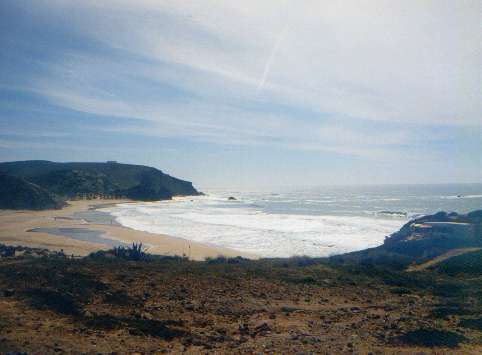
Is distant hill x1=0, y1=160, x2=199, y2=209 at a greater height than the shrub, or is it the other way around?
distant hill x1=0, y1=160, x2=199, y2=209

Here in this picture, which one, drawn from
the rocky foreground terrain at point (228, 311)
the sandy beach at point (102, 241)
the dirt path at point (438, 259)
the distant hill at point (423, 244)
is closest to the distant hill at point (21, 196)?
the sandy beach at point (102, 241)

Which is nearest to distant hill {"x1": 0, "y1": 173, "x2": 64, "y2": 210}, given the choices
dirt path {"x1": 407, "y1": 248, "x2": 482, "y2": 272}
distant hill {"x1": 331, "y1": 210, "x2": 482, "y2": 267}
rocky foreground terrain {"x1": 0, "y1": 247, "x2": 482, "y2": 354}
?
rocky foreground terrain {"x1": 0, "y1": 247, "x2": 482, "y2": 354}

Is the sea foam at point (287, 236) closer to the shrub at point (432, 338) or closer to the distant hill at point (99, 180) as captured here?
the shrub at point (432, 338)

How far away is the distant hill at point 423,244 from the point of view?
59.9 ft

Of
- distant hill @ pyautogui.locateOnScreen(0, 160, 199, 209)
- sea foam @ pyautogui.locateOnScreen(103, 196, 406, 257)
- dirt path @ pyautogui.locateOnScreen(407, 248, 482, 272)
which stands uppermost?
distant hill @ pyautogui.locateOnScreen(0, 160, 199, 209)

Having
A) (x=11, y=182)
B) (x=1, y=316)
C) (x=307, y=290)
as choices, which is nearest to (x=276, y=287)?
(x=307, y=290)

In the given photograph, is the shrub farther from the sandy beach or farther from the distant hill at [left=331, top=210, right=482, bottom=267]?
the sandy beach

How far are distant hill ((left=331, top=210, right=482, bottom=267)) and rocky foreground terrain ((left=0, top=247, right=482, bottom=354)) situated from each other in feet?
15.1

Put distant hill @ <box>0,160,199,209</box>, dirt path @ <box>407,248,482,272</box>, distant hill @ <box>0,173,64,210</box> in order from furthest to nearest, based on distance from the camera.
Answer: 1. distant hill @ <box>0,160,199,209</box>
2. distant hill @ <box>0,173,64,210</box>
3. dirt path @ <box>407,248,482,272</box>

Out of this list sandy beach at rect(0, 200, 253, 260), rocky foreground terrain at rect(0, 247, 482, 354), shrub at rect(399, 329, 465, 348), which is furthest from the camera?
sandy beach at rect(0, 200, 253, 260)

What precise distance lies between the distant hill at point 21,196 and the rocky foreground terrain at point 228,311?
4649cm

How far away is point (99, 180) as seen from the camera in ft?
322

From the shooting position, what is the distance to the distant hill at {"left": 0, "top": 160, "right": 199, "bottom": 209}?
89562 mm

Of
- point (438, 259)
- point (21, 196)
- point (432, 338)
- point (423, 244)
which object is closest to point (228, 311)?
point (432, 338)
